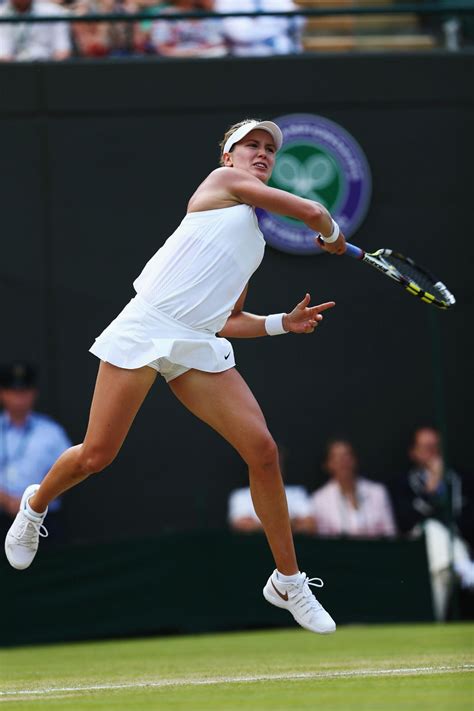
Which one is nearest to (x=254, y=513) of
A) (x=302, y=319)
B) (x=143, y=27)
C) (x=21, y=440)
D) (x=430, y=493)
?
(x=430, y=493)

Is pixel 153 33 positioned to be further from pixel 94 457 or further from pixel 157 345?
pixel 94 457

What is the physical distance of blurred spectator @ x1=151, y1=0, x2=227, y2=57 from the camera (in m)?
12.6

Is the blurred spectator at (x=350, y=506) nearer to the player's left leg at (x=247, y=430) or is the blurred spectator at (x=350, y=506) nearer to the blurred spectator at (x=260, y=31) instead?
the blurred spectator at (x=260, y=31)

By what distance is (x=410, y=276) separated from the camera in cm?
741

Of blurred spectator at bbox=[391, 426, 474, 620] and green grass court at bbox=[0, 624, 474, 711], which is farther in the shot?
blurred spectator at bbox=[391, 426, 474, 620]

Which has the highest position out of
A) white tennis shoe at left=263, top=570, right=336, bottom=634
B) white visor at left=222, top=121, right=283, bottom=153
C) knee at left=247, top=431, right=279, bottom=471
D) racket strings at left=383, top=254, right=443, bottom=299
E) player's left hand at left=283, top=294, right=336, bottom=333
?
white visor at left=222, top=121, right=283, bottom=153

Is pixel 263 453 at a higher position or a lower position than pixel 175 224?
lower

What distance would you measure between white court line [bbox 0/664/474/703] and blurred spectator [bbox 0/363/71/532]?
4075mm

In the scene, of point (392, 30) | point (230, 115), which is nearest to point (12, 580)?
point (230, 115)

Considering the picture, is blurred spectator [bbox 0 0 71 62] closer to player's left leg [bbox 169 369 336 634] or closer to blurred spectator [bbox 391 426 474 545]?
blurred spectator [bbox 391 426 474 545]

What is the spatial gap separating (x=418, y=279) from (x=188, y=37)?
5956 millimetres

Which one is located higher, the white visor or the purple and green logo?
the purple and green logo

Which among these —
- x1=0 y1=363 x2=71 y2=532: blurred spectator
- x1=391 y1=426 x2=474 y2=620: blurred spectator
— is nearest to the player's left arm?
x1=0 y1=363 x2=71 y2=532: blurred spectator

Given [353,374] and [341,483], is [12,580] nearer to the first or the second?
[341,483]
